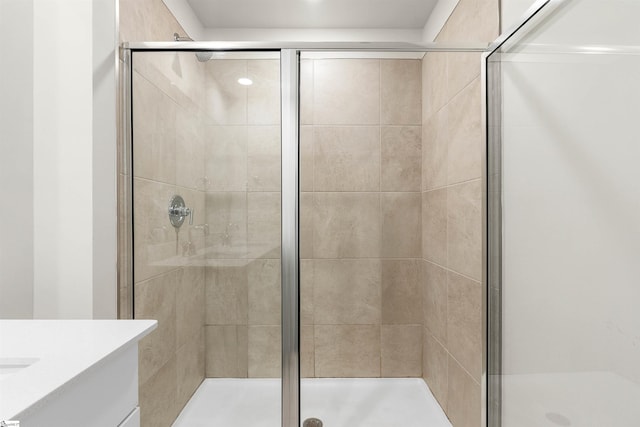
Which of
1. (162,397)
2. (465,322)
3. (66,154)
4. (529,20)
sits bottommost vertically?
(162,397)

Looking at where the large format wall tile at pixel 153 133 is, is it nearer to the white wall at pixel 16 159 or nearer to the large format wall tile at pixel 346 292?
the white wall at pixel 16 159

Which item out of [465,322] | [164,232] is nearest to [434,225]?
[465,322]

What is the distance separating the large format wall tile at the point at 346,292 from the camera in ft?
4.79

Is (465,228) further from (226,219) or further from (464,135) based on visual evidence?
(226,219)

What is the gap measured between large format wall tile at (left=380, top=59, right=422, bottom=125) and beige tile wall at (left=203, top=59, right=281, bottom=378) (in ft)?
1.36

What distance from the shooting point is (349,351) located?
152 cm

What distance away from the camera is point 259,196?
1.38m

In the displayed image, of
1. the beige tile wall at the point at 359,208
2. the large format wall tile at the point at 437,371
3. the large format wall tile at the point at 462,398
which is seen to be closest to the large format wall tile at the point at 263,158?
the beige tile wall at the point at 359,208

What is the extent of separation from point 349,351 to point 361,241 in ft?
1.51

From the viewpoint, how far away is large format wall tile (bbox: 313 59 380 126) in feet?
4.64

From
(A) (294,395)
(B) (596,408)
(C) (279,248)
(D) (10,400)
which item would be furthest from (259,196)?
(B) (596,408)

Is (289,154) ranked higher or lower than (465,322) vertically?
higher

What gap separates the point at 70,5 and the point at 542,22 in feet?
4.84

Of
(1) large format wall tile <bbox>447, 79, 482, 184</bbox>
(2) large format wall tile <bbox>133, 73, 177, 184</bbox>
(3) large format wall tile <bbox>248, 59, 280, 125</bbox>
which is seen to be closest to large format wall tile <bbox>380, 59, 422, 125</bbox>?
(1) large format wall tile <bbox>447, 79, 482, 184</bbox>
